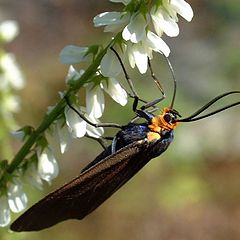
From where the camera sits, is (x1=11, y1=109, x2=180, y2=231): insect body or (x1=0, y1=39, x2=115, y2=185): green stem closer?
(x1=0, y1=39, x2=115, y2=185): green stem

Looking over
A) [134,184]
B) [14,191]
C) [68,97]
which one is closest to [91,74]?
[68,97]

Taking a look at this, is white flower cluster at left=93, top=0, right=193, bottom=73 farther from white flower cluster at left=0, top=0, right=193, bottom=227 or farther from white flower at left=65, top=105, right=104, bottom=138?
white flower at left=65, top=105, right=104, bottom=138

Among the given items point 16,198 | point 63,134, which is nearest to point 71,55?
point 63,134

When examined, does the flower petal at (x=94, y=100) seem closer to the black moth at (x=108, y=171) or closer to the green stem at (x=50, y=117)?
the green stem at (x=50, y=117)

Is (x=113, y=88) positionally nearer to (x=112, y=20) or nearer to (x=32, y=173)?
(x=112, y=20)

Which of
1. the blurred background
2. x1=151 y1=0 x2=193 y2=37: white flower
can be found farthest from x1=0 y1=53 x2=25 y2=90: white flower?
x1=151 y1=0 x2=193 y2=37: white flower
